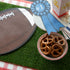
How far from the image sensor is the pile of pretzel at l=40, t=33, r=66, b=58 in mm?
1167

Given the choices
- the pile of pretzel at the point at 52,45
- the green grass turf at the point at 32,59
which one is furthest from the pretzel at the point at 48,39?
the green grass turf at the point at 32,59

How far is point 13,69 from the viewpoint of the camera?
4.25ft

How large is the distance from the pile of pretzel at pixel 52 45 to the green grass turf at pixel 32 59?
0.16 meters

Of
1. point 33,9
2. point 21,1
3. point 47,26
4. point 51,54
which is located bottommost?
point 51,54

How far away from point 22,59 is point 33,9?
55 centimetres

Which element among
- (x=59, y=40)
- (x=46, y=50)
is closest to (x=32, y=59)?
(x=46, y=50)

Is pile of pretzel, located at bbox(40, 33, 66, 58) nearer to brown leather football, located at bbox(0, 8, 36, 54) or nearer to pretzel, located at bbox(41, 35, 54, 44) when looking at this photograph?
pretzel, located at bbox(41, 35, 54, 44)

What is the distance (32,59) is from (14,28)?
431 mm

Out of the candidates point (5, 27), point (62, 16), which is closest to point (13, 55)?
point (5, 27)

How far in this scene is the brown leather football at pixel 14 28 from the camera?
56.4 inches

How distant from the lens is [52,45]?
119 cm

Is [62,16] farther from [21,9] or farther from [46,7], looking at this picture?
[21,9]

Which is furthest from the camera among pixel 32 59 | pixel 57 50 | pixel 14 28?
pixel 14 28

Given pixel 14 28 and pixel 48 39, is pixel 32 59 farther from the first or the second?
pixel 14 28
